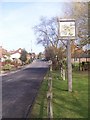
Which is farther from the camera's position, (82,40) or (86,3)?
(82,40)

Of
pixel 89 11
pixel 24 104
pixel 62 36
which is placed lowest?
pixel 24 104

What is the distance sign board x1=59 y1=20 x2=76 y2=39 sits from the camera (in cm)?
1967

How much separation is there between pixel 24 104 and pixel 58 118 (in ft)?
13.3

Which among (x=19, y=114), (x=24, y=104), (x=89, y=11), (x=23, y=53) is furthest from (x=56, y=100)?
(x=23, y=53)

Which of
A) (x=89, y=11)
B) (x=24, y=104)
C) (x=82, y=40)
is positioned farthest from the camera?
(x=82, y=40)

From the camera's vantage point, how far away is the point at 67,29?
65.0ft

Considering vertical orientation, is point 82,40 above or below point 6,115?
above

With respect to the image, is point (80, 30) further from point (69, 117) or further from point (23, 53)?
point (23, 53)

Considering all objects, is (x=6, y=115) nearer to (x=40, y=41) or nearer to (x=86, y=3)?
(x=86, y=3)

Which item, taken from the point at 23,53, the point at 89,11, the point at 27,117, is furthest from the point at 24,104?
the point at 23,53

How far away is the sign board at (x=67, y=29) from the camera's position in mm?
19672

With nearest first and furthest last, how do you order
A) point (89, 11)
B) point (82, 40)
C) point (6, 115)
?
point (6, 115) < point (89, 11) < point (82, 40)

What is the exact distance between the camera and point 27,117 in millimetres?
10695

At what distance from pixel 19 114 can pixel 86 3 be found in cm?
3572
